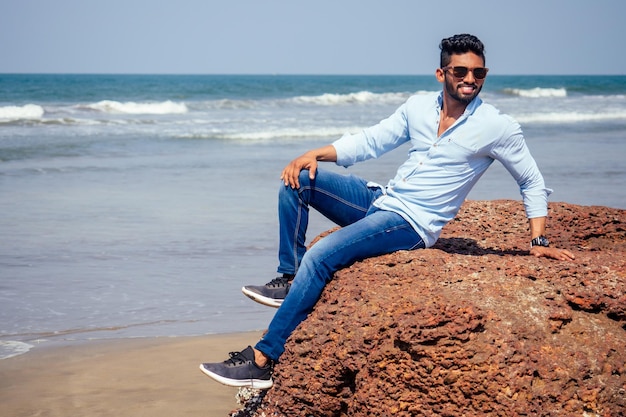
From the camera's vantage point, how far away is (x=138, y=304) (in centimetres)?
615

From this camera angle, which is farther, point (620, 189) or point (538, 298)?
point (620, 189)

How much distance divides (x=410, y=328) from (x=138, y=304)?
11.3 ft

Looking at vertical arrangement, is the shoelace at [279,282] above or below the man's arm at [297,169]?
below

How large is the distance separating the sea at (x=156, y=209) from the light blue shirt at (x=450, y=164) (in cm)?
227

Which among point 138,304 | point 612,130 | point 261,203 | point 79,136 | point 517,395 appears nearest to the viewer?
point 517,395

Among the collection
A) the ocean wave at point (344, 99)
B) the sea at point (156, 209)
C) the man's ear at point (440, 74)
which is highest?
the man's ear at point (440, 74)

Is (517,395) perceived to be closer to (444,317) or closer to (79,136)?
(444,317)

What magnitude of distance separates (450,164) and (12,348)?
323 cm

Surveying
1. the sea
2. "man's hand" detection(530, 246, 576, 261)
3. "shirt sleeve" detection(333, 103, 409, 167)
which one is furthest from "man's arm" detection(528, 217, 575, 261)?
the sea

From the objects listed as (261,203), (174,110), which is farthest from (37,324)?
(174,110)

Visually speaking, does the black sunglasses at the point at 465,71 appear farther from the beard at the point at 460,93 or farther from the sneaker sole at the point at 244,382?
the sneaker sole at the point at 244,382

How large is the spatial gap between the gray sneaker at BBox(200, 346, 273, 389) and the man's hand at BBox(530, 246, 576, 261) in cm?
136

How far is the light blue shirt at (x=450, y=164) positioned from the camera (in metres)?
3.79

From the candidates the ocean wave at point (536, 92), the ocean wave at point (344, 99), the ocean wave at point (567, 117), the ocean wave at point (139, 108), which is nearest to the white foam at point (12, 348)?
the ocean wave at point (567, 117)
